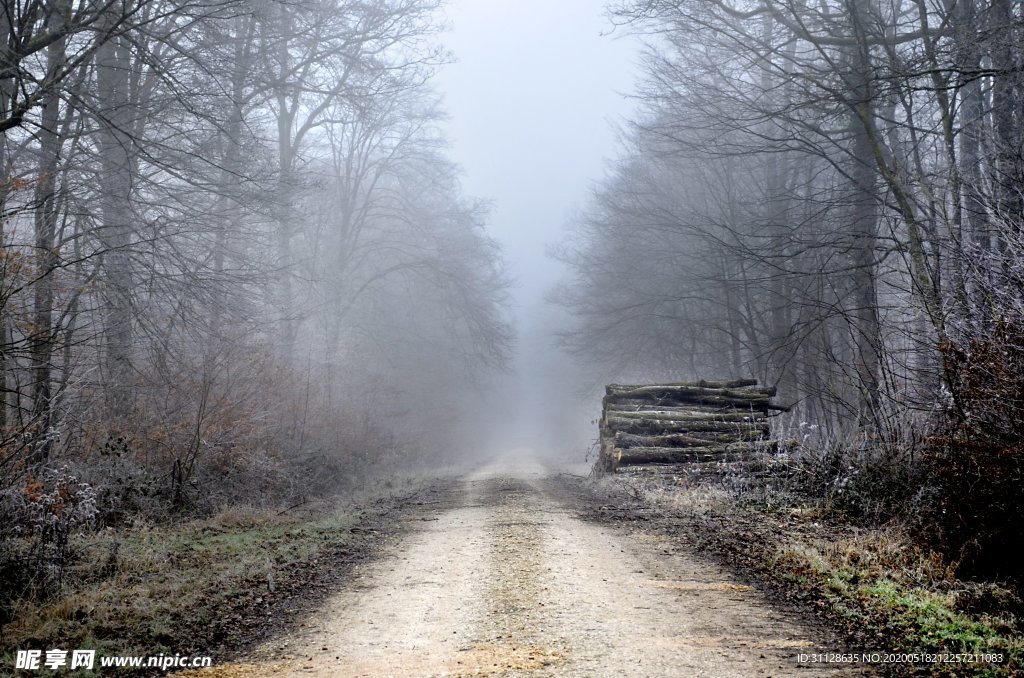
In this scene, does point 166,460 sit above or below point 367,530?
above

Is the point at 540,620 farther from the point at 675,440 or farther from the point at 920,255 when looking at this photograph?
the point at 675,440

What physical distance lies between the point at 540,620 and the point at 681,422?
1115 centimetres

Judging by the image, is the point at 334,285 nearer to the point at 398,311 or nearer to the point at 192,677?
the point at 398,311

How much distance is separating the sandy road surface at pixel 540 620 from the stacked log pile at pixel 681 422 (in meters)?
7.07

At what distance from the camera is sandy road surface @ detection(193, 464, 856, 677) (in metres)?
4.31

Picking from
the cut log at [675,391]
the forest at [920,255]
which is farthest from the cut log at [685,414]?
the forest at [920,255]

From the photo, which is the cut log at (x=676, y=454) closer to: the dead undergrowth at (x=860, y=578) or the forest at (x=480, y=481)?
the forest at (x=480, y=481)

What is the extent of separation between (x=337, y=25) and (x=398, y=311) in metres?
19.2

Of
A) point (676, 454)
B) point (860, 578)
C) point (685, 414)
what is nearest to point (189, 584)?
point (860, 578)

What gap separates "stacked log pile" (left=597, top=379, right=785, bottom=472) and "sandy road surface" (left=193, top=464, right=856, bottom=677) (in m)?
7.07

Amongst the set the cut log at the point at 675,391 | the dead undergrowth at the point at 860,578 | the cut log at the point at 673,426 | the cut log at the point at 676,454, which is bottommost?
the dead undergrowth at the point at 860,578

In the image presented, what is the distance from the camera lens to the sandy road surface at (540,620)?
4.31m

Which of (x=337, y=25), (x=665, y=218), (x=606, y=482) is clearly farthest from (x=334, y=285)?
(x=606, y=482)

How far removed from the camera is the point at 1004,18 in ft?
29.9
